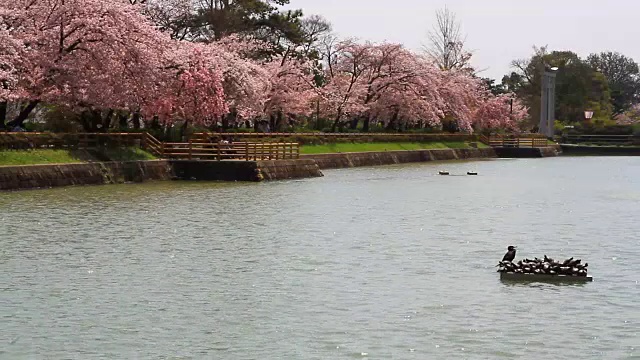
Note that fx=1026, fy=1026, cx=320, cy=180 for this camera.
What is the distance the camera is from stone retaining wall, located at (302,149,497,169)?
185 ft

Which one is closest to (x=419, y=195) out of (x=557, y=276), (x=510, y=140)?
(x=557, y=276)

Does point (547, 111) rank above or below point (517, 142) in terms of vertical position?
above

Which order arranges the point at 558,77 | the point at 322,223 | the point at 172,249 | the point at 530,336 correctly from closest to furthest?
the point at 530,336 < the point at 172,249 < the point at 322,223 < the point at 558,77

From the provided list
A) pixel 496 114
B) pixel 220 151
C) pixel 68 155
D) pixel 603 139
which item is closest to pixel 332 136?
pixel 220 151

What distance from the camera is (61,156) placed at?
3959cm

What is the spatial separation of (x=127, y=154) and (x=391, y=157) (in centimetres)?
2562

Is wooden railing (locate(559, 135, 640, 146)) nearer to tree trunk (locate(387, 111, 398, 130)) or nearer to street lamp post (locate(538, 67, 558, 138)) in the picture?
street lamp post (locate(538, 67, 558, 138))

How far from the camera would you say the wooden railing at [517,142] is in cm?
8544

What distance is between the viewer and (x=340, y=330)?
46.1 ft

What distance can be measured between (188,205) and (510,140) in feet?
191

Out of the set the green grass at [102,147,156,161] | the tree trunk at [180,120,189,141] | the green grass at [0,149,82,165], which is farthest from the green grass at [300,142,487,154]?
the green grass at [0,149,82,165]

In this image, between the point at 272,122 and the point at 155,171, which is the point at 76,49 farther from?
the point at 272,122

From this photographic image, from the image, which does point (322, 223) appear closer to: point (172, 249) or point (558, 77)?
point (172, 249)

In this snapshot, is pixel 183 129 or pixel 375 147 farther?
pixel 375 147
